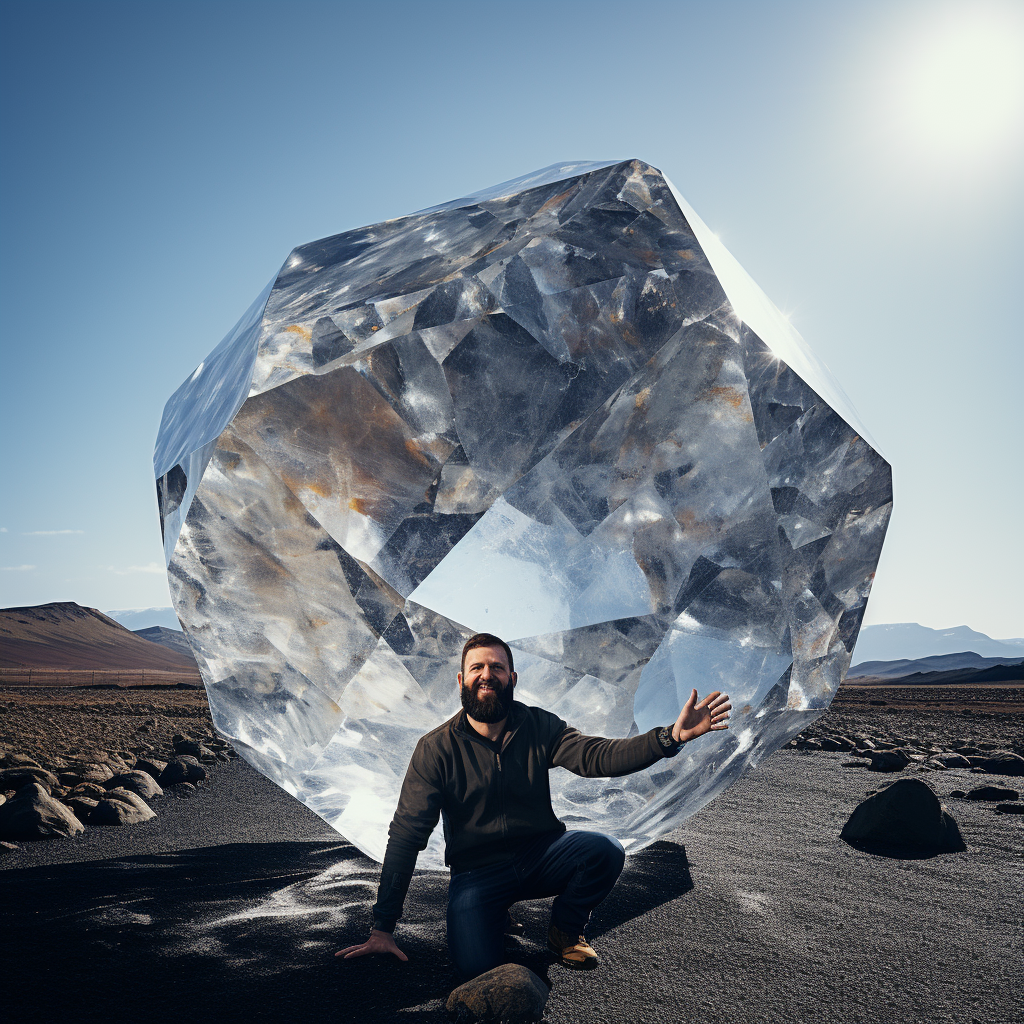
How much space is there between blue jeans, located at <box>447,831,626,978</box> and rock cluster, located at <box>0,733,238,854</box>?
330cm

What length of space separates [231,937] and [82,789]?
3814 millimetres

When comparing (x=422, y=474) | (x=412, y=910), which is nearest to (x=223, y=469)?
(x=422, y=474)

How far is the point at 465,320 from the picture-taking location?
3.22 metres

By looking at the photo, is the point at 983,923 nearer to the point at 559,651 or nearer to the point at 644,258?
the point at 559,651

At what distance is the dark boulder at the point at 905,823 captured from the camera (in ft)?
15.2

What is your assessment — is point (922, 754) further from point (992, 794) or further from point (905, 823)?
point (905, 823)

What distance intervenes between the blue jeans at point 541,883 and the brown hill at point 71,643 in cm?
9080

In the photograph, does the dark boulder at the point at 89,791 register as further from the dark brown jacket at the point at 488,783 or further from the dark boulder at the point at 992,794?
the dark boulder at the point at 992,794

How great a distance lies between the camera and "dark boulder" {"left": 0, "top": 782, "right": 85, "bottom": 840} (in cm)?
472

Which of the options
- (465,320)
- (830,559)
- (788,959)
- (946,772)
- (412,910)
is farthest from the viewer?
(946,772)

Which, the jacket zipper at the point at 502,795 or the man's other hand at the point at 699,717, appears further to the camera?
the jacket zipper at the point at 502,795

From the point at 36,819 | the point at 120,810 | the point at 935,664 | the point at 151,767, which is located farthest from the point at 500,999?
the point at 935,664

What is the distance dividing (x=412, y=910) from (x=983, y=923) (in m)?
2.62

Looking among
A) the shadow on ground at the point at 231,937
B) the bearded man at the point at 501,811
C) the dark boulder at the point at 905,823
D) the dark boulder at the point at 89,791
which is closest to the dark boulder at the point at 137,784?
the dark boulder at the point at 89,791
